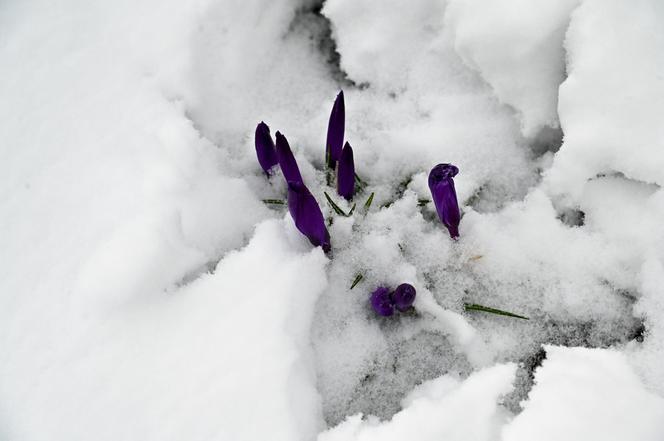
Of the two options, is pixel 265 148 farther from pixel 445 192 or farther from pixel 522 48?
pixel 522 48

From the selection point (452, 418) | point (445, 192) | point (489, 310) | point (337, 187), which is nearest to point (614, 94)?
point (445, 192)

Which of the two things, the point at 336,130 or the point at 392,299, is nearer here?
the point at 392,299

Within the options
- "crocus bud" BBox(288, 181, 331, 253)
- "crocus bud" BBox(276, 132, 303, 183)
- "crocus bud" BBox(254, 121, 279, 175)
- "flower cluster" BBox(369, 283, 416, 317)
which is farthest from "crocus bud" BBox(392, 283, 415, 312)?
"crocus bud" BBox(254, 121, 279, 175)

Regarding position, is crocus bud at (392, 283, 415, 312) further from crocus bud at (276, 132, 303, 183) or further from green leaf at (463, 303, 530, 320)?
crocus bud at (276, 132, 303, 183)

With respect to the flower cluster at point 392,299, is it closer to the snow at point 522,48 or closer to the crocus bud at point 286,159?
the crocus bud at point 286,159

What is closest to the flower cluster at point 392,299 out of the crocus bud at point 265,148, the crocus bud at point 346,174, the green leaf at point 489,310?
the green leaf at point 489,310

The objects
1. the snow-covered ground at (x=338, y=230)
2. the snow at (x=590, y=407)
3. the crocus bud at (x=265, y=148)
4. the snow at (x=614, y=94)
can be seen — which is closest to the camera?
the snow at (x=590, y=407)
